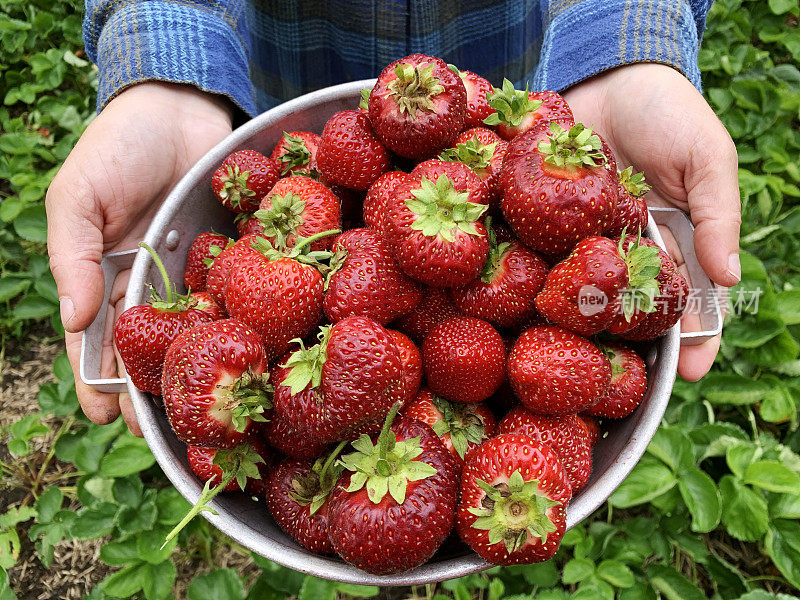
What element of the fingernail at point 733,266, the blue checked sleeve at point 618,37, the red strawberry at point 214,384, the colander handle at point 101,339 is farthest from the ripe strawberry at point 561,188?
the colander handle at point 101,339

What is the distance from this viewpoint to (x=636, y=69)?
5.03 feet

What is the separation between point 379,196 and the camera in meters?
1.18

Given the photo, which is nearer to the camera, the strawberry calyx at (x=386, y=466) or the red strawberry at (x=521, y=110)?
the strawberry calyx at (x=386, y=466)

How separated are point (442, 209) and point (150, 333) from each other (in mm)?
545

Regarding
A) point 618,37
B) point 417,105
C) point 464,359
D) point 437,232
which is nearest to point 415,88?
point 417,105

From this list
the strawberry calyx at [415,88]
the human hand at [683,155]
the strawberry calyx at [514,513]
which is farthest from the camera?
the human hand at [683,155]

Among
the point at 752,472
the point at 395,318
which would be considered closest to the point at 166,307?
the point at 395,318

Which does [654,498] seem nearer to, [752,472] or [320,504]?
[752,472]

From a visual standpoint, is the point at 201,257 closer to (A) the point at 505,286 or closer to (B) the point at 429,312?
(B) the point at 429,312

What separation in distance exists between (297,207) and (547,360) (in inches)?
20.5

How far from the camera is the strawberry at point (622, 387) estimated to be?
3.76 feet

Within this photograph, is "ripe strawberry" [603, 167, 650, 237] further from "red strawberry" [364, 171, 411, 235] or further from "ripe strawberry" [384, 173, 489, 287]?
"red strawberry" [364, 171, 411, 235]

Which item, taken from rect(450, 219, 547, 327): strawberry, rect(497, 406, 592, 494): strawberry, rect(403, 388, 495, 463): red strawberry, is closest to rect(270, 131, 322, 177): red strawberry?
rect(450, 219, 547, 327): strawberry

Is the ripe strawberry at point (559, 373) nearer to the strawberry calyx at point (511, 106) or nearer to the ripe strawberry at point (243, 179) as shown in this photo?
the strawberry calyx at point (511, 106)
